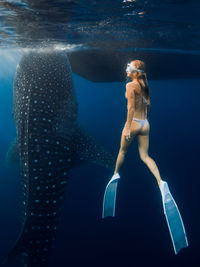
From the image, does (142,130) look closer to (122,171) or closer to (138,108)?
(138,108)

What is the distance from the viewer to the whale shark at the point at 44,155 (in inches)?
116

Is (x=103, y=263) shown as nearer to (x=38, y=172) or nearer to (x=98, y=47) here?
(x=38, y=172)

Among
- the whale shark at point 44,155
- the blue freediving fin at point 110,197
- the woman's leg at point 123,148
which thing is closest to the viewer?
the whale shark at point 44,155

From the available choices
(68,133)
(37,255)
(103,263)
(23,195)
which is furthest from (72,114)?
(103,263)

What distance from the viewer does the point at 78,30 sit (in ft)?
29.9

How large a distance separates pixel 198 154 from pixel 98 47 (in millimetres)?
9622

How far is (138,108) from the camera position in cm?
391

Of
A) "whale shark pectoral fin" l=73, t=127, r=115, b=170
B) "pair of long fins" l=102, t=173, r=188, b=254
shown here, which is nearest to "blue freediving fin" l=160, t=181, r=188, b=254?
"pair of long fins" l=102, t=173, r=188, b=254

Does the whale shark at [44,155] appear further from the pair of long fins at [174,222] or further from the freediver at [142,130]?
the pair of long fins at [174,222]

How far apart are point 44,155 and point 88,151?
47.5 inches

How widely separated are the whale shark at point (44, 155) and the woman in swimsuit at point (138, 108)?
0.83m

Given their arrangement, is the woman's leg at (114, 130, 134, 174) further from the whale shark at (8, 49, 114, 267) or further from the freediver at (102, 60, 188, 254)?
the whale shark at (8, 49, 114, 267)

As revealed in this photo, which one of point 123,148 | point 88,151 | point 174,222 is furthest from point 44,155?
point 174,222

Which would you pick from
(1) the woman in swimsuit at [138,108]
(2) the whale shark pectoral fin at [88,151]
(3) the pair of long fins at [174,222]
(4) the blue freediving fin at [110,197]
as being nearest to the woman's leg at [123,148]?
(1) the woman in swimsuit at [138,108]
